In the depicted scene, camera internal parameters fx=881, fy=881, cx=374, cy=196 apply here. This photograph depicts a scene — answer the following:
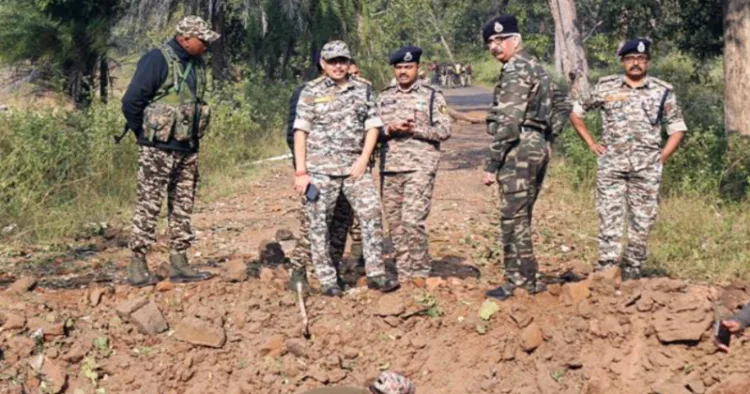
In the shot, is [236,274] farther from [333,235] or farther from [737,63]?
[737,63]

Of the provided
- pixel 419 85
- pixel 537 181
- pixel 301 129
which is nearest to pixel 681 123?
pixel 537 181

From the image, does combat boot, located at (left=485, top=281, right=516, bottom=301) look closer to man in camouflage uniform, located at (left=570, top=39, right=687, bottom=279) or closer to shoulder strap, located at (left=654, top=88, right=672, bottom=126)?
man in camouflage uniform, located at (left=570, top=39, right=687, bottom=279)

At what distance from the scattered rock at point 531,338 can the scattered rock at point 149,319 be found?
221cm

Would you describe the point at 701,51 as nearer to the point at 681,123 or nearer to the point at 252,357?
the point at 681,123

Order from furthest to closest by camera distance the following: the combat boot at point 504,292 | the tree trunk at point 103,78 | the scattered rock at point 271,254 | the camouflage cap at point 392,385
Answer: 1. the tree trunk at point 103,78
2. the scattered rock at point 271,254
3. the combat boot at point 504,292
4. the camouflage cap at point 392,385

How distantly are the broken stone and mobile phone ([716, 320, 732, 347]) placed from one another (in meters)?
3.45

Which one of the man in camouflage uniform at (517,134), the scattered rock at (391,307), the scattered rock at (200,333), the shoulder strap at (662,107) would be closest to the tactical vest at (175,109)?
the scattered rock at (200,333)

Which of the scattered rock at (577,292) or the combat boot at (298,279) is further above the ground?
the combat boot at (298,279)

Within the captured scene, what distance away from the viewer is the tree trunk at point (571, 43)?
1278 centimetres

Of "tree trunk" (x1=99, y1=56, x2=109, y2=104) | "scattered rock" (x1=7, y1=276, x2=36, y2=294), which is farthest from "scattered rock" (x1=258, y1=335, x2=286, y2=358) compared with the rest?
"tree trunk" (x1=99, y1=56, x2=109, y2=104)

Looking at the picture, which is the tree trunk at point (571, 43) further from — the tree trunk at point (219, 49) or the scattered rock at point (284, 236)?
the scattered rock at point (284, 236)

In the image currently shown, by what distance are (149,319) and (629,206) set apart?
3.20m

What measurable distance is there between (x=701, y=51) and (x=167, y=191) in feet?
32.9

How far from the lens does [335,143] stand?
17.9ft
